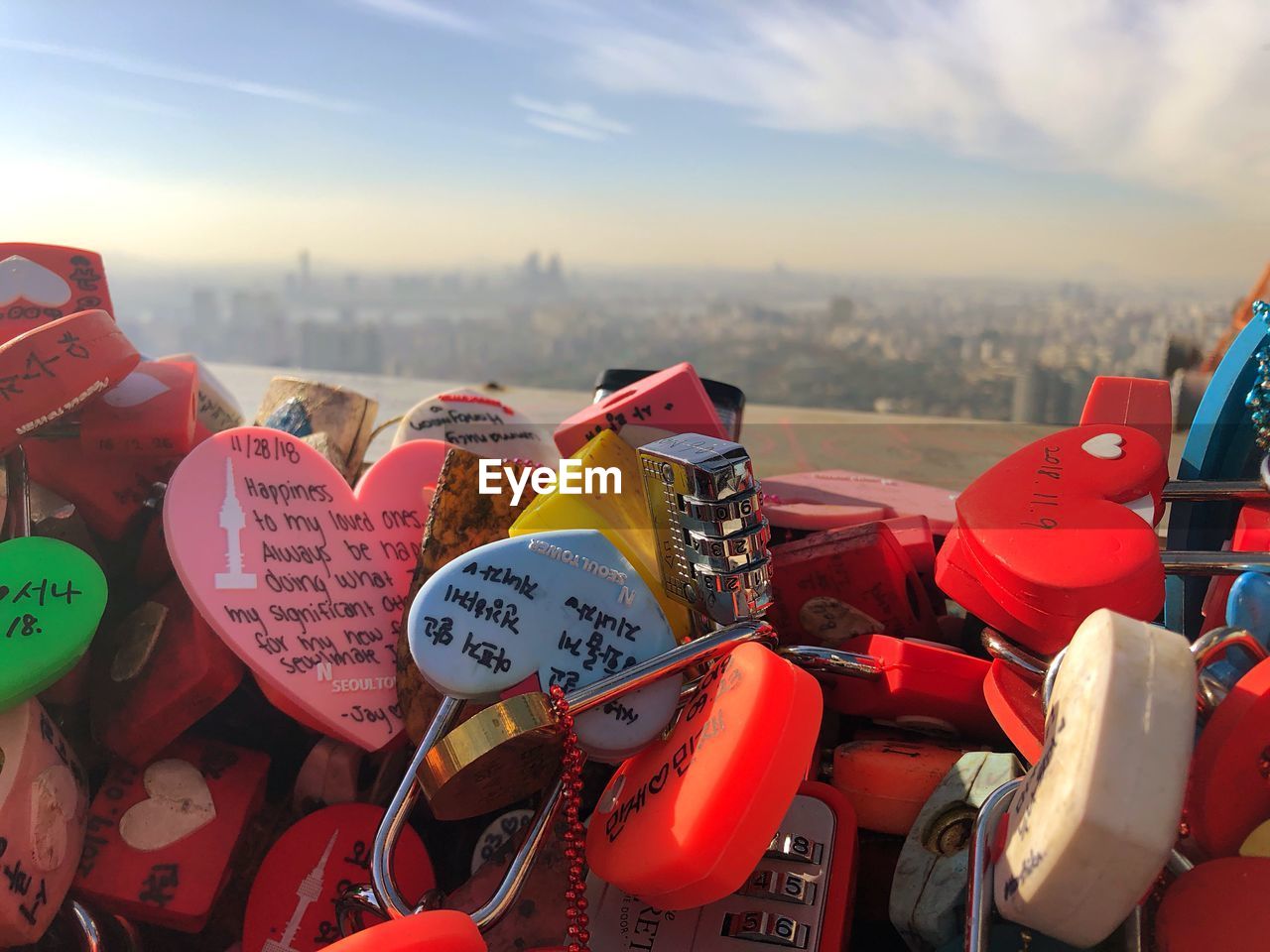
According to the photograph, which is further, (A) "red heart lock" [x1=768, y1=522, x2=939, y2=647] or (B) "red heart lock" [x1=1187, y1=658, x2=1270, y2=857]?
(A) "red heart lock" [x1=768, y1=522, x2=939, y2=647]

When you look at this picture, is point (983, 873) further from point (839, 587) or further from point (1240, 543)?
point (1240, 543)

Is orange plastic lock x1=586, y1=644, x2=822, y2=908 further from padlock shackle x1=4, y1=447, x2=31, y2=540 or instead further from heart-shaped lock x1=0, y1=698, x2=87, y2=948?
padlock shackle x1=4, y1=447, x2=31, y2=540

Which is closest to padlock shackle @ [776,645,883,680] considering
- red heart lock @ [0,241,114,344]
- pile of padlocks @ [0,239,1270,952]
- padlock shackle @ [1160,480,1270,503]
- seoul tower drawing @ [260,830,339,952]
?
pile of padlocks @ [0,239,1270,952]

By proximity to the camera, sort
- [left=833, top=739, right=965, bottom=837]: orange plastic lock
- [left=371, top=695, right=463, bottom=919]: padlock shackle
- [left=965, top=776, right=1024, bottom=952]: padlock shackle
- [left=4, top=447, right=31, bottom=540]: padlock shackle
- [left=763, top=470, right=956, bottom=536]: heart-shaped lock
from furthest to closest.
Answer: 1. [left=763, top=470, right=956, bottom=536]: heart-shaped lock
2. [left=4, top=447, right=31, bottom=540]: padlock shackle
3. [left=833, top=739, right=965, bottom=837]: orange plastic lock
4. [left=371, top=695, right=463, bottom=919]: padlock shackle
5. [left=965, top=776, right=1024, bottom=952]: padlock shackle

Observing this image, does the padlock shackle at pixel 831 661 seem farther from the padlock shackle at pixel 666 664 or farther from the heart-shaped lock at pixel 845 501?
the heart-shaped lock at pixel 845 501

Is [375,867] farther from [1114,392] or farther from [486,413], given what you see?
[1114,392]

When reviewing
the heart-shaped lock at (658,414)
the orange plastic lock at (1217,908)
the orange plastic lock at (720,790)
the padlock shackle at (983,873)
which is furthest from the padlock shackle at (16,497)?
the orange plastic lock at (1217,908)

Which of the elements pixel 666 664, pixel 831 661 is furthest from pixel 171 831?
pixel 831 661
